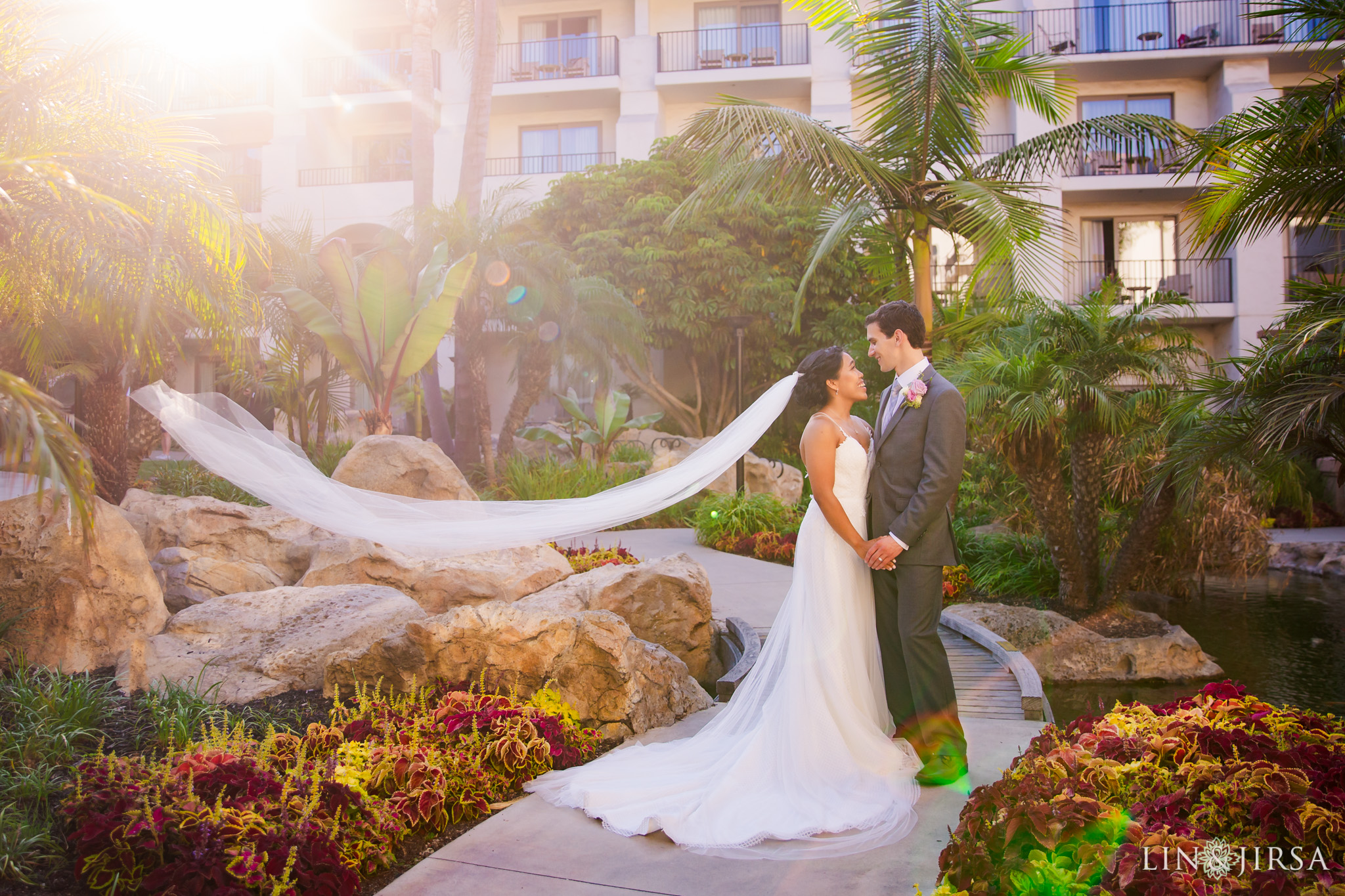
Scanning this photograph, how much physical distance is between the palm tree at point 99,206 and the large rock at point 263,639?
84.2 inches

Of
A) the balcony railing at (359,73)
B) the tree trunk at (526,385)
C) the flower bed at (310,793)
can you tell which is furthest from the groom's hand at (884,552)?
the balcony railing at (359,73)

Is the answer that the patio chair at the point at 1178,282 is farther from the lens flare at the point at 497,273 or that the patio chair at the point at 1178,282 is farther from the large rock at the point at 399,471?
the large rock at the point at 399,471

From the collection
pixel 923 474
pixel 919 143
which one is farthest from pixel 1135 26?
pixel 923 474

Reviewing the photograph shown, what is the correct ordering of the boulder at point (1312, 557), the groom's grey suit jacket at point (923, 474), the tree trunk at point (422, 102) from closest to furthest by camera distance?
1. the groom's grey suit jacket at point (923, 474)
2. the boulder at point (1312, 557)
3. the tree trunk at point (422, 102)

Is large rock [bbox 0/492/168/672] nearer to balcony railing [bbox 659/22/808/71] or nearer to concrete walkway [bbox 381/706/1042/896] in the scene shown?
concrete walkway [bbox 381/706/1042/896]

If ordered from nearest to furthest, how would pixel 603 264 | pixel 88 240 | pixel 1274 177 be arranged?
pixel 88 240 → pixel 1274 177 → pixel 603 264

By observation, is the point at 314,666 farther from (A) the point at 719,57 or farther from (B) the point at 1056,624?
(A) the point at 719,57

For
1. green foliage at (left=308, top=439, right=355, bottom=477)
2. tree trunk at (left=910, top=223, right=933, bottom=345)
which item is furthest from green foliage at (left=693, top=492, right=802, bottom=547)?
green foliage at (left=308, top=439, right=355, bottom=477)

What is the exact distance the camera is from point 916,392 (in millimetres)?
4156

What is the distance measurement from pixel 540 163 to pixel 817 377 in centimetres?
2343

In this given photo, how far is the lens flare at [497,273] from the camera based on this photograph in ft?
51.0

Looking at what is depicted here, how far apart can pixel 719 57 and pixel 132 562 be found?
2269 centimetres

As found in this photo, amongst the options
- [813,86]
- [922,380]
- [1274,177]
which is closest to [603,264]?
[813,86]

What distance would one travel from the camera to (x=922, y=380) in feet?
13.8
